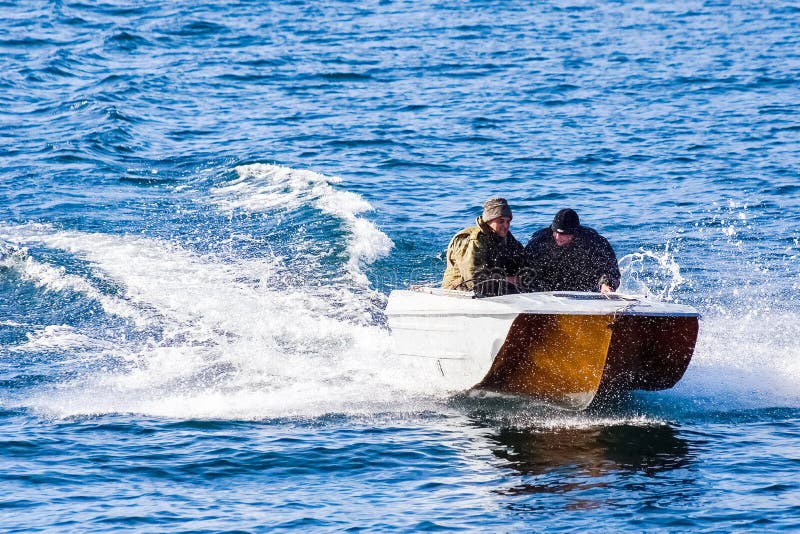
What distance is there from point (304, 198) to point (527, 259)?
7260mm

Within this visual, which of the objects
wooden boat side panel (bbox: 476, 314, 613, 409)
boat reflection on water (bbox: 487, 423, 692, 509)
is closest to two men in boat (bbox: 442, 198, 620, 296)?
wooden boat side panel (bbox: 476, 314, 613, 409)

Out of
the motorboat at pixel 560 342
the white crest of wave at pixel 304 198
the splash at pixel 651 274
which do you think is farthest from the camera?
the white crest of wave at pixel 304 198

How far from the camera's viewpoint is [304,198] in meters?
18.6

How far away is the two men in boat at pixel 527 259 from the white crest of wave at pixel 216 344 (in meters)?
1.23

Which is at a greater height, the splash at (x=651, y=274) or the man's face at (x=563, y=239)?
the man's face at (x=563, y=239)

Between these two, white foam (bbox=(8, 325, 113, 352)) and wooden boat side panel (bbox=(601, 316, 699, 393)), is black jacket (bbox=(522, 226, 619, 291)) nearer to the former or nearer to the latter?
wooden boat side panel (bbox=(601, 316, 699, 393))

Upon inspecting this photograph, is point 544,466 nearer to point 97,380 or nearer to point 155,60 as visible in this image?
point 97,380

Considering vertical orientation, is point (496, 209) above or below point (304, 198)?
below

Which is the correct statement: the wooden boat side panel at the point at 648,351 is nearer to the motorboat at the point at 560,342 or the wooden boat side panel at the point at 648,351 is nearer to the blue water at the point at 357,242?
the motorboat at the point at 560,342

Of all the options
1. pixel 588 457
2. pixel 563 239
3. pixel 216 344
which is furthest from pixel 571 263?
pixel 216 344

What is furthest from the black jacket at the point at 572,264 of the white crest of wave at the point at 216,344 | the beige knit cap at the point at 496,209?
the white crest of wave at the point at 216,344

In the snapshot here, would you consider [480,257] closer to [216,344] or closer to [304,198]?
[216,344]

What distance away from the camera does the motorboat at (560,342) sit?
1045 cm

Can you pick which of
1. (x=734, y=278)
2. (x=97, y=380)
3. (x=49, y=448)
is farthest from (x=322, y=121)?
(x=49, y=448)
